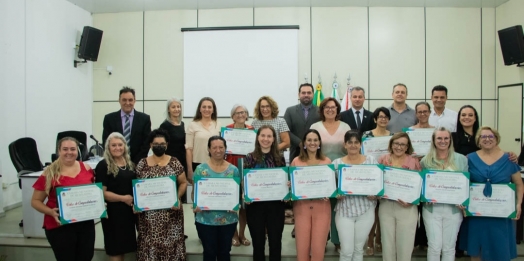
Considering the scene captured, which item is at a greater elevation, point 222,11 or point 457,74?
point 222,11

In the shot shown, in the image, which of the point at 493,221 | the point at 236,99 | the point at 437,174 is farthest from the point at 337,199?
the point at 236,99

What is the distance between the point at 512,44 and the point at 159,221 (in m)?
6.85

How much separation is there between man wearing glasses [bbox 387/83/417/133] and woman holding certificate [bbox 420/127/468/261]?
32.4 inches

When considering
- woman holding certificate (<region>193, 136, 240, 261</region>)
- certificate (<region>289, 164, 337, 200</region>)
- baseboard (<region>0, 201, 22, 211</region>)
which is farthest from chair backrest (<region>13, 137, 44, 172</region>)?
certificate (<region>289, 164, 337, 200</region>)

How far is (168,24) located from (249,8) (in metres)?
1.76

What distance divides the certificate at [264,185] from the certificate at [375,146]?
3.12ft

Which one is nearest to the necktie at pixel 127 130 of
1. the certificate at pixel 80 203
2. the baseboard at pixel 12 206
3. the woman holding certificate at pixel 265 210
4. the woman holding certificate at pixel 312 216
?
the certificate at pixel 80 203

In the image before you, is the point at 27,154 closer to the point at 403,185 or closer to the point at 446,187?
the point at 403,185

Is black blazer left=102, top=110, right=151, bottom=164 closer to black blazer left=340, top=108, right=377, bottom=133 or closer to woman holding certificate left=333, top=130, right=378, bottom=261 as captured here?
woman holding certificate left=333, top=130, right=378, bottom=261

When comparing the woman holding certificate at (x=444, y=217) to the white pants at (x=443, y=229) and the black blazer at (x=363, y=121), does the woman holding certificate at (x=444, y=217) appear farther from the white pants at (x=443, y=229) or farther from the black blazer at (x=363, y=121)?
the black blazer at (x=363, y=121)

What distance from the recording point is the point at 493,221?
122 inches

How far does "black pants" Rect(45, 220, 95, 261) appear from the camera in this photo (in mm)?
2855

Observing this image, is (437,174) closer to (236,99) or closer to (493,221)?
(493,221)

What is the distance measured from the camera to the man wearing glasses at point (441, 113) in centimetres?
404
